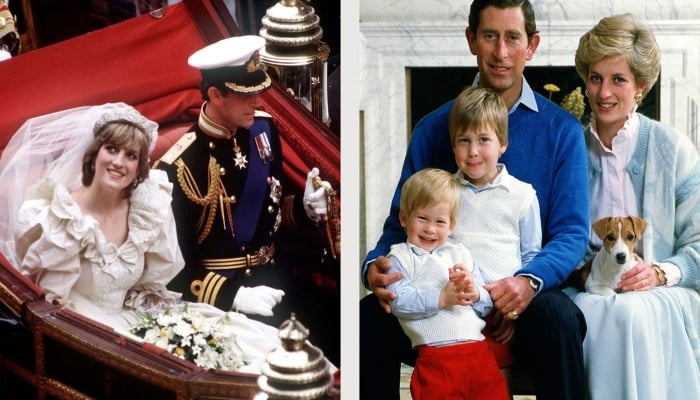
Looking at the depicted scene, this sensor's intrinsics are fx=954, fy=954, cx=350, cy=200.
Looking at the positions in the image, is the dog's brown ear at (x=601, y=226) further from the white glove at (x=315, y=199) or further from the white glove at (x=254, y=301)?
the white glove at (x=254, y=301)

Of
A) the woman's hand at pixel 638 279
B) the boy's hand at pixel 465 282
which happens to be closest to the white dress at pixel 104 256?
the boy's hand at pixel 465 282

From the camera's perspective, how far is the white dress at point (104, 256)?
9.64 ft

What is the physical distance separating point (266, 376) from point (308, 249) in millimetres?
426

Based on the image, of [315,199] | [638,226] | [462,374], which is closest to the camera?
[462,374]

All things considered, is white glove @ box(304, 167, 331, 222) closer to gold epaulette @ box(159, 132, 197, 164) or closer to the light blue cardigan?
gold epaulette @ box(159, 132, 197, 164)

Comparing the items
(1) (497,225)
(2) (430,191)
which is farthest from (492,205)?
(2) (430,191)

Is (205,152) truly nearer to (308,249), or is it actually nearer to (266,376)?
(308,249)

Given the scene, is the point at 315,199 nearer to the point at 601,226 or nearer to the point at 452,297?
the point at 452,297

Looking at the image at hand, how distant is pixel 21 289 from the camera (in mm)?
2955

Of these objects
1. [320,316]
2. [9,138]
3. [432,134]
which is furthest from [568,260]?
[9,138]

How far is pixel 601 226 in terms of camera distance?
298cm

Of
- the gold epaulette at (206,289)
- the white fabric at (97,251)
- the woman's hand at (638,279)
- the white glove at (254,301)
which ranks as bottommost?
the white glove at (254,301)

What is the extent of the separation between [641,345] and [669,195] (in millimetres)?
477

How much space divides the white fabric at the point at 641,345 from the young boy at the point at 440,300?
308 millimetres
